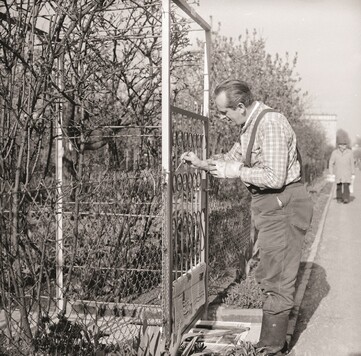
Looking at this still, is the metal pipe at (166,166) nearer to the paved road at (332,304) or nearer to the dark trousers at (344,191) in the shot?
the paved road at (332,304)

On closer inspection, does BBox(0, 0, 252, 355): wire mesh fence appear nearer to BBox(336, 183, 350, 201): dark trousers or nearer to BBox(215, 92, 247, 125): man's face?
BBox(215, 92, 247, 125): man's face

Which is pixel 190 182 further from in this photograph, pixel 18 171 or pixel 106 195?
pixel 18 171

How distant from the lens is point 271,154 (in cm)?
418

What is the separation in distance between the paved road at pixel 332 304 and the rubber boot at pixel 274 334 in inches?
18.2

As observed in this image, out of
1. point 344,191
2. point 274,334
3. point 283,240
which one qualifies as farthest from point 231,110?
point 344,191

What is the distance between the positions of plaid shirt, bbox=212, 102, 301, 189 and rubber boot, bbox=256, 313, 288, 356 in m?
1.00

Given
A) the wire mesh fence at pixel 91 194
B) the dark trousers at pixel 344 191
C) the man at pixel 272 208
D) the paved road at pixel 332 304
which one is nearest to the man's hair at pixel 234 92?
the man at pixel 272 208

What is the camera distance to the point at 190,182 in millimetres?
5156

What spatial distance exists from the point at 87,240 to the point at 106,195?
589mm

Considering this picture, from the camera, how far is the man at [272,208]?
438 cm

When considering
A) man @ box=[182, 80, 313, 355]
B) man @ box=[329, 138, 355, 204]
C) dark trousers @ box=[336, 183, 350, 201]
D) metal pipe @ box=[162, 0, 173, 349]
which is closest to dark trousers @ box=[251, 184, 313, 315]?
man @ box=[182, 80, 313, 355]

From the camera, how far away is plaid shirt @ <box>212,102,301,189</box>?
4191 millimetres

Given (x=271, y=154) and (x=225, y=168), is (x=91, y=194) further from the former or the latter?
(x=271, y=154)

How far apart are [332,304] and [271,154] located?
296 centimetres
